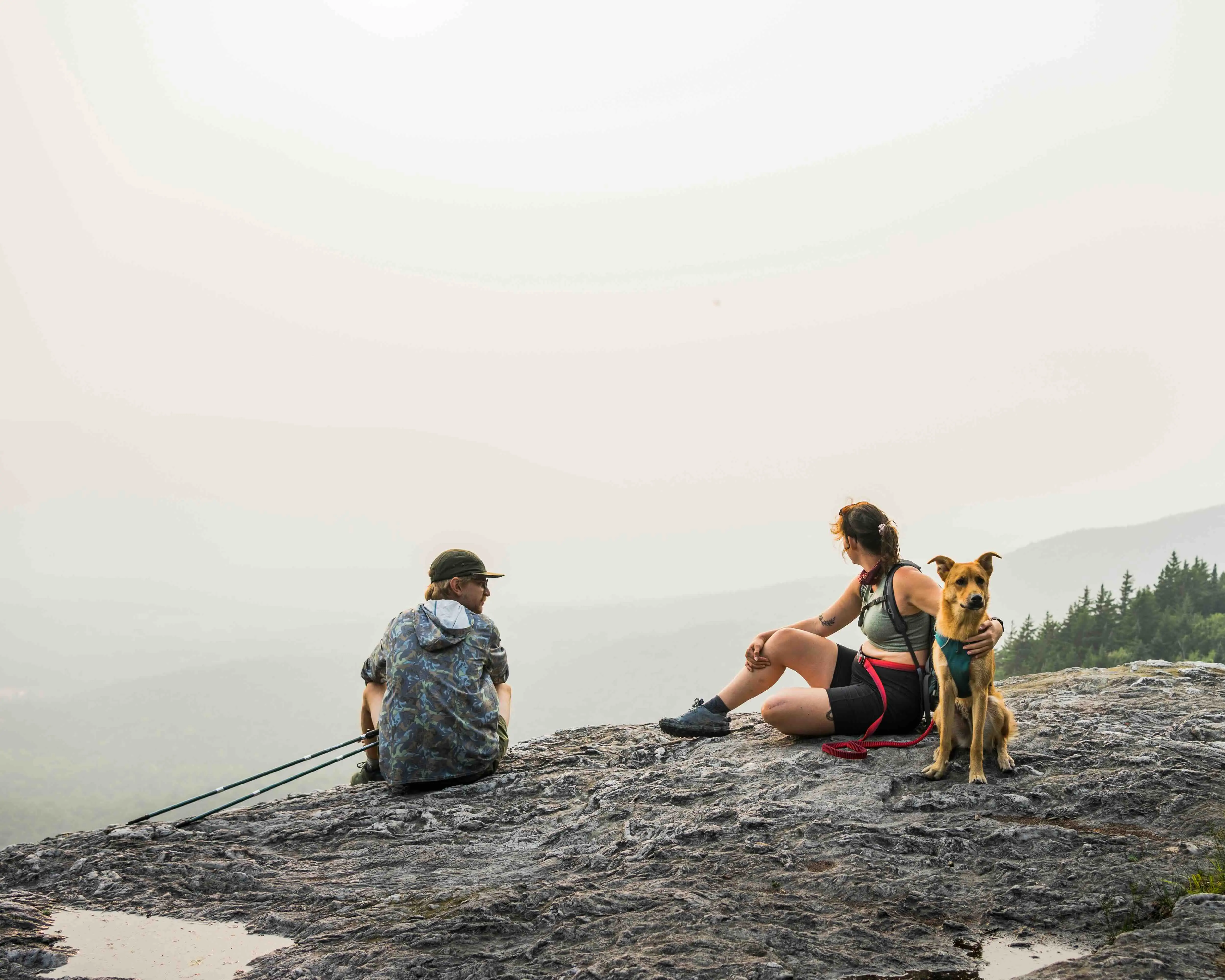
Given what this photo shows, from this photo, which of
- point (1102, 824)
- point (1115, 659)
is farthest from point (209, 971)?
point (1115, 659)

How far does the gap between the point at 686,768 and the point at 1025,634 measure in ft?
177

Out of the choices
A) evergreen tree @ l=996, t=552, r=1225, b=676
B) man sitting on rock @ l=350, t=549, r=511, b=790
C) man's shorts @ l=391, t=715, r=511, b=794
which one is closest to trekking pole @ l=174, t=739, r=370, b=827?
man sitting on rock @ l=350, t=549, r=511, b=790

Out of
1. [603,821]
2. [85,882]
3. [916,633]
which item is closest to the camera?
[85,882]

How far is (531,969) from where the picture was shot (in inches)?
150

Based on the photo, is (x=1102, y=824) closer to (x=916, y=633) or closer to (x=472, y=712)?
(x=916, y=633)

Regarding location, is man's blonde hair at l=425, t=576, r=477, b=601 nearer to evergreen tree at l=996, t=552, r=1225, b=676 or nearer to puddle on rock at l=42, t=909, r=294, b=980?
puddle on rock at l=42, t=909, r=294, b=980

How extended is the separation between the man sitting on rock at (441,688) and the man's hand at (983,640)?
3.76 metres

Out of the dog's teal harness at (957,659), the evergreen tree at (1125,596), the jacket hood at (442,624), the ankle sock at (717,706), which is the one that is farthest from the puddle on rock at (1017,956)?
the evergreen tree at (1125,596)

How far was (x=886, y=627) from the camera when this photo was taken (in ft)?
21.9

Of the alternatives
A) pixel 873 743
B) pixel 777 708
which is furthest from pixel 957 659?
pixel 777 708

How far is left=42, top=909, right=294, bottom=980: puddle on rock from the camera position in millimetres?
4141

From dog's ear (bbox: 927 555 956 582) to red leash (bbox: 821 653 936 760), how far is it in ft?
3.33

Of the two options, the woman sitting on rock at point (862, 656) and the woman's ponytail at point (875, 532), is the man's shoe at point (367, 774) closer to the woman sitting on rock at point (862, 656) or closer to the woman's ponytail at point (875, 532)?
the woman sitting on rock at point (862, 656)

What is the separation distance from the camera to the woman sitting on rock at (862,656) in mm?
6598
